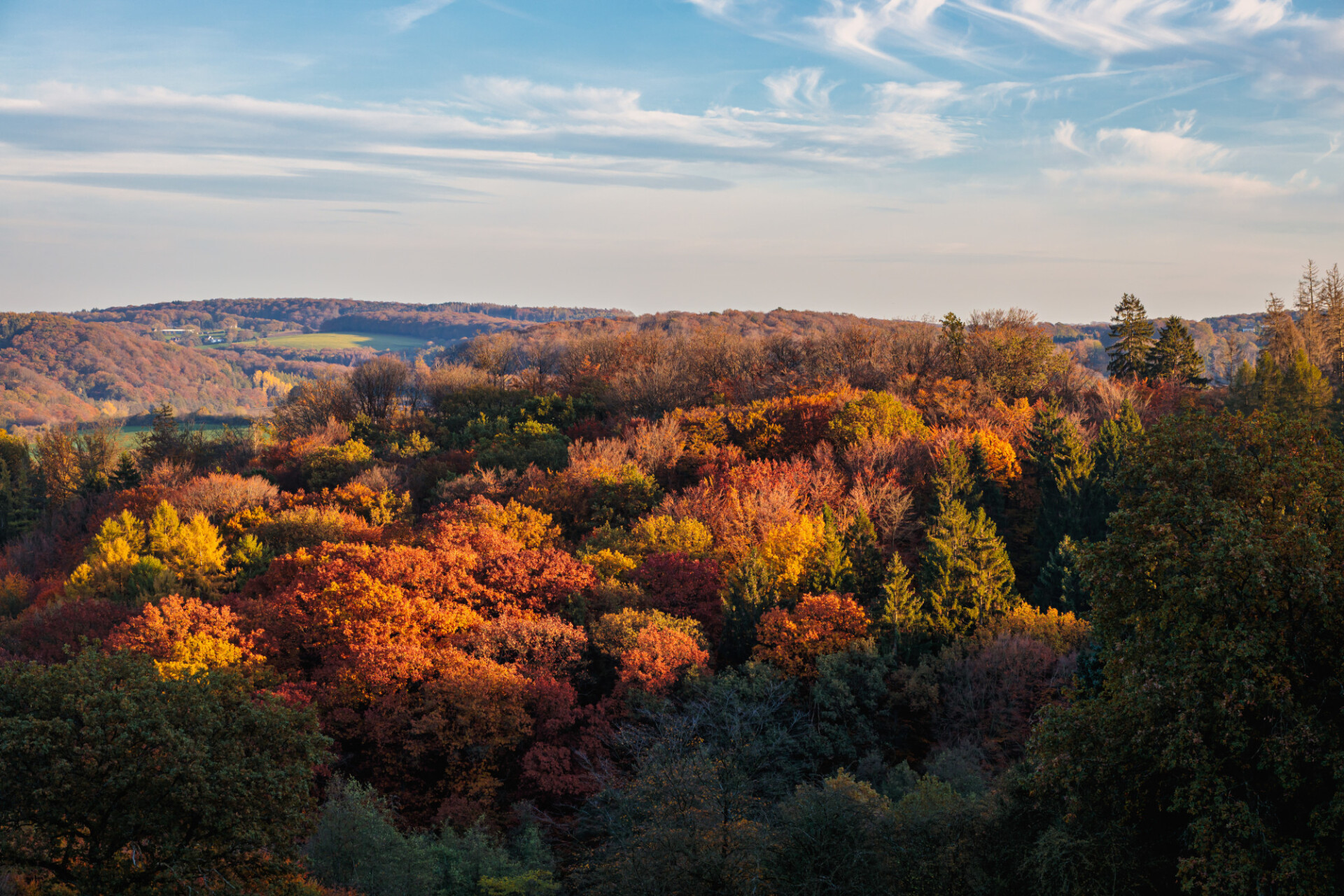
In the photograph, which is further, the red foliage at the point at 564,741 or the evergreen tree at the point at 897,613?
the evergreen tree at the point at 897,613

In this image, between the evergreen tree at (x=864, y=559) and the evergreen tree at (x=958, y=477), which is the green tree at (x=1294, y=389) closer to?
the evergreen tree at (x=958, y=477)

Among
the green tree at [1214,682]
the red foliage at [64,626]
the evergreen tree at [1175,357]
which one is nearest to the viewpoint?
the green tree at [1214,682]

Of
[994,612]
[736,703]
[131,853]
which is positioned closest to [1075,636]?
[994,612]

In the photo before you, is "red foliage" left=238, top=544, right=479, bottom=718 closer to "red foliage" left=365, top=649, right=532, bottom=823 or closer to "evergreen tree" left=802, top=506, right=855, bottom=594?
"red foliage" left=365, top=649, right=532, bottom=823

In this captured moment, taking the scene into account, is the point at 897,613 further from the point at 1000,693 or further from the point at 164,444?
the point at 164,444

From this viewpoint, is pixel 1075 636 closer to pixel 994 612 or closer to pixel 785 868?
pixel 994 612

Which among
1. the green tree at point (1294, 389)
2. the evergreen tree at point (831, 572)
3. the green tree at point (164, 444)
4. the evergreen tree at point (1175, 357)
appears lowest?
the green tree at point (164, 444)

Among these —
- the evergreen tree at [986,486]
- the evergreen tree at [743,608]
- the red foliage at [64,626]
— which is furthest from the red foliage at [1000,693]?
the red foliage at [64,626]
